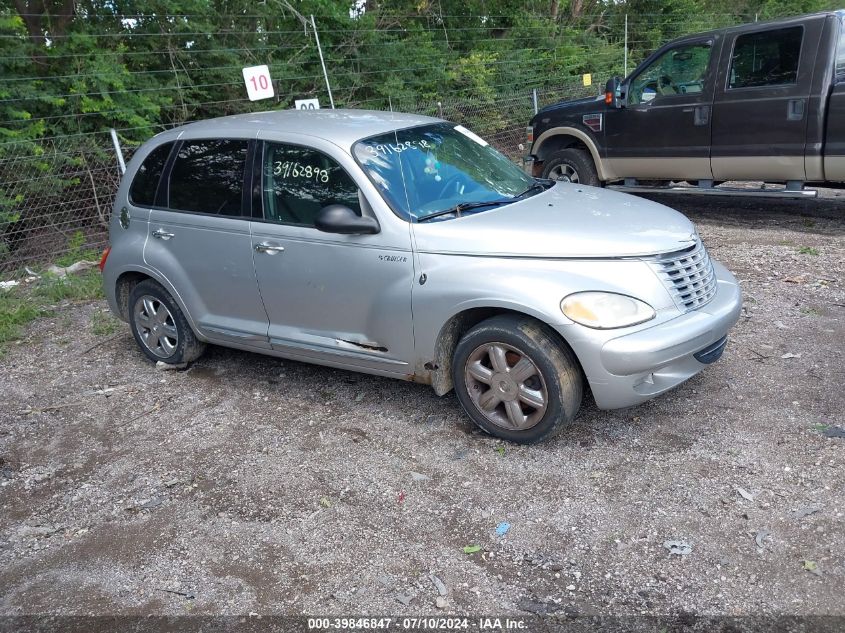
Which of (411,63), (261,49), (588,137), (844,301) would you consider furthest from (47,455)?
(411,63)

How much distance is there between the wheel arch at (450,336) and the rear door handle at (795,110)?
526 centimetres

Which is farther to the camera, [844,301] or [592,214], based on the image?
[844,301]

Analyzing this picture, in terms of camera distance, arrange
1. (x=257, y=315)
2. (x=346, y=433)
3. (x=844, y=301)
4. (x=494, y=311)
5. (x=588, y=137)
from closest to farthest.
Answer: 1. (x=494, y=311)
2. (x=346, y=433)
3. (x=257, y=315)
4. (x=844, y=301)
5. (x=588, y=137)

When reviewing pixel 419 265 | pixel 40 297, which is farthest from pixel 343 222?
pixel 40 297

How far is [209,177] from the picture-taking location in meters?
5.43

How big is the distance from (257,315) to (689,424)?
2.85 metres

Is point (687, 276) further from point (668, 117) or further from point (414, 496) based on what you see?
point (668, 117)

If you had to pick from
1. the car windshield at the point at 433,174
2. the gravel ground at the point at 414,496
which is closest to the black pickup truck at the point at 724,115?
the gravel ground at the point at 414,496

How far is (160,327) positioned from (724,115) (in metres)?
6.33

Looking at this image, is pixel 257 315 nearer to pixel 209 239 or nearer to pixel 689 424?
pixel 209 239

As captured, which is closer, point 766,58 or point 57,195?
point 766,58

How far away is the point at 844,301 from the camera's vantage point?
6.07 metres

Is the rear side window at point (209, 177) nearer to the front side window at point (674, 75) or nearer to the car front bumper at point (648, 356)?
the car front bumper at point (648, 356)

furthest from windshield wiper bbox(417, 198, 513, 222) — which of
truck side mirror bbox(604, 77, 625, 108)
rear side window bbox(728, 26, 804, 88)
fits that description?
truck side mirror bbox(604, 77, 625, 108)
